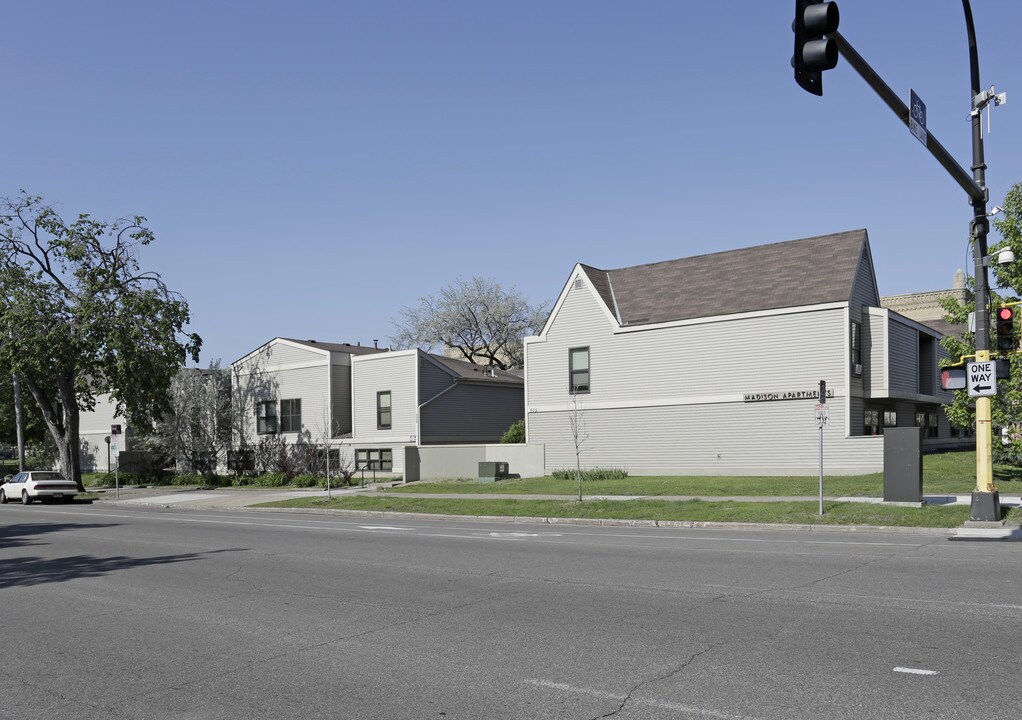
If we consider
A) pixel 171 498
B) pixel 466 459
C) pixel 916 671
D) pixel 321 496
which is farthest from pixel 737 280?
pixel 916 671

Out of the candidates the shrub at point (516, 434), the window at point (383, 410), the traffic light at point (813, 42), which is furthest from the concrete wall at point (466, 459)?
the traffic light at point (813, 42)

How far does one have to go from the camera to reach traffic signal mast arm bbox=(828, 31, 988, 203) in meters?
10.7

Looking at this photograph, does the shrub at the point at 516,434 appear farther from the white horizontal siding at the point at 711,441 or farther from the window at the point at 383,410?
the window at the point at 383,410

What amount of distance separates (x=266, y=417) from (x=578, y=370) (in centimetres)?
2010

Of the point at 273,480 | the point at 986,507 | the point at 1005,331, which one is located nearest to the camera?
the point at 1005,331

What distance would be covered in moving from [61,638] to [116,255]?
137 feet

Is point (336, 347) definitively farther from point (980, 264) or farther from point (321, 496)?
point (980, 264)

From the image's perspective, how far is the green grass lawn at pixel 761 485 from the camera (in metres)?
25.5

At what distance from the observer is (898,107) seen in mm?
12227

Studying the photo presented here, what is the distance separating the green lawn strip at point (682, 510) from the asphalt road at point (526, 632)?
2.88 metres

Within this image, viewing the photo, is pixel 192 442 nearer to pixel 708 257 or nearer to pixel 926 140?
pixel 708 257

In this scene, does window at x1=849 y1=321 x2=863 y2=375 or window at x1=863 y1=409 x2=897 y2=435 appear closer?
window at x1=849 y1=321 x2=863 y2=375

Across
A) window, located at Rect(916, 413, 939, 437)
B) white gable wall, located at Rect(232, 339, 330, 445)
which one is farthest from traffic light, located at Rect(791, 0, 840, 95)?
white gable wall, located at Rect(232, 339, 330, 445)

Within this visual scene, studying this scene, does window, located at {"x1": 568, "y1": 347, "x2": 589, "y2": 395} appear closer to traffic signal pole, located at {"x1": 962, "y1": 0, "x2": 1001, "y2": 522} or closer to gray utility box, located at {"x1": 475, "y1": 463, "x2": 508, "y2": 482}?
gray utility box, located at {"x1": 475, "y1": 463, "x2": 508, "y2": 482}
